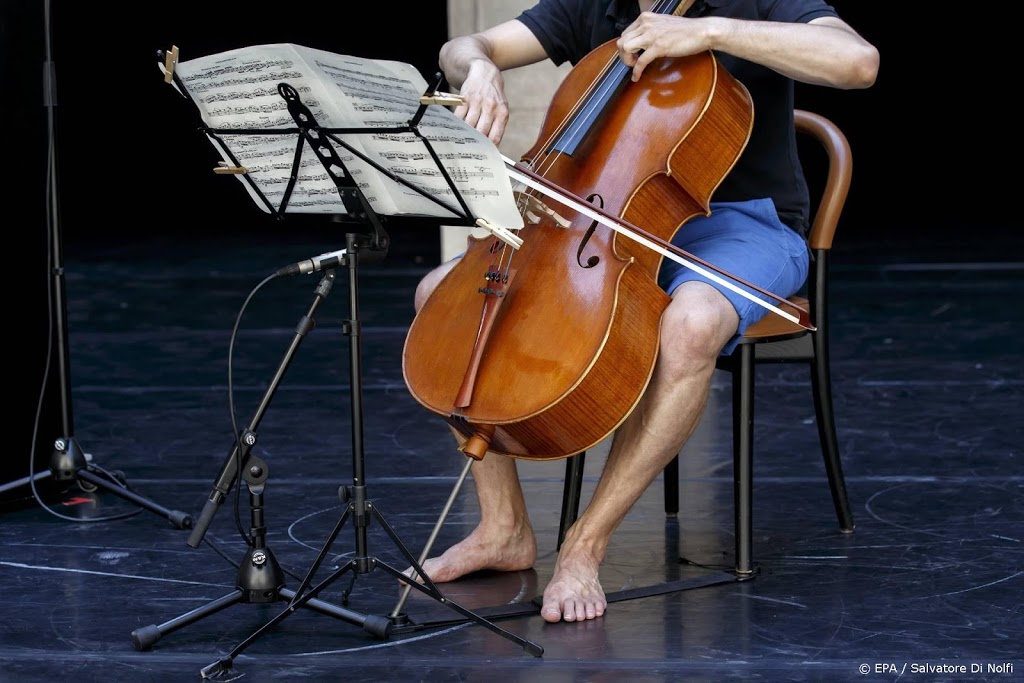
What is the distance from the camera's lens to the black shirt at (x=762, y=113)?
92.2 inches

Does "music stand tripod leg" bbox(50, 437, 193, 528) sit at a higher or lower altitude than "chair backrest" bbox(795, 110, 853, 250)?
lower

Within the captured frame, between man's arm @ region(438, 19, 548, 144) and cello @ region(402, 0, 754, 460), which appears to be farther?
man's arm @ region(438, 19, 548, 144)

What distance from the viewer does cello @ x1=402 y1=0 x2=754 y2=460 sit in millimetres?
1958

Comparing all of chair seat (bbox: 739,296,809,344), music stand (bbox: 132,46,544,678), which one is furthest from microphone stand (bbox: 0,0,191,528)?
chair seat (bbox: 739,296,809,344)

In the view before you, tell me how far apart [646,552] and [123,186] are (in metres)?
8.49

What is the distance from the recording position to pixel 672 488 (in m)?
2.69

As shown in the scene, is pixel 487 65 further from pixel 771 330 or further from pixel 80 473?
pixel 80 473

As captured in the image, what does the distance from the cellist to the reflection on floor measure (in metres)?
→ 0.08

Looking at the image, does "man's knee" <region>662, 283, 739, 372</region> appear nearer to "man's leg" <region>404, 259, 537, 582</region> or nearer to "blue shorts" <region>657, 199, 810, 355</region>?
"blue shorts" <region>657, 199, 810, 355</region>

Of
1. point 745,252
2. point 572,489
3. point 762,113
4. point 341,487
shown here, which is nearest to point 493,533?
point 572,489

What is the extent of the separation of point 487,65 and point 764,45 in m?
0.46

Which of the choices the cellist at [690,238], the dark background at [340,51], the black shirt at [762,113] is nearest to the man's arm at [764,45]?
the cellist at [690,238]

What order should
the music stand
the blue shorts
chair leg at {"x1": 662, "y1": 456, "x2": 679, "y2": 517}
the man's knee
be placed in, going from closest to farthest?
the music stand, the man's knee, the blue shorts, chair leg at {"x1": 662, "y1": 456, "x2": 679, "y2": 517}

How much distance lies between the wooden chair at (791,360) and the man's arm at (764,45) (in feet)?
1.18
